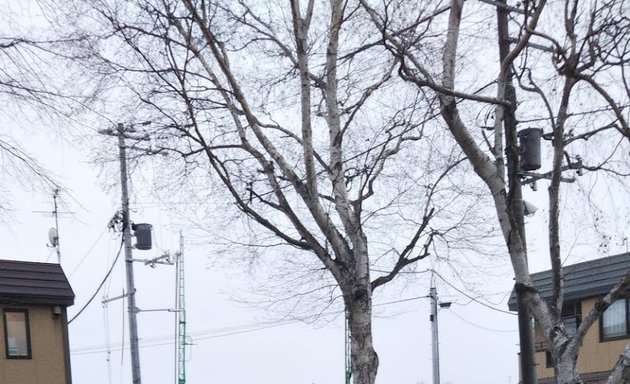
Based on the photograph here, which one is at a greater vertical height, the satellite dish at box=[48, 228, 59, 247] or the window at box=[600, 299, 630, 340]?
the satellite dish at box=[48, 228, 59, 247]

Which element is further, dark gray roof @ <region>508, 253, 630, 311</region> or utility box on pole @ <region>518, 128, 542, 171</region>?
dark gray roof @ <region>508, 253, 630, 311</region>

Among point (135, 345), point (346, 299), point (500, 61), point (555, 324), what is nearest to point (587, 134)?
point (500, 61)

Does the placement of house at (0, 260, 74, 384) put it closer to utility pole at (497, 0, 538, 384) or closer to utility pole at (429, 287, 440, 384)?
utility pole at (497, 0, 538, 384)

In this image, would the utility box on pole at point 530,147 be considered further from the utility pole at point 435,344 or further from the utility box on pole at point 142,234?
the utility pole at point 435,344

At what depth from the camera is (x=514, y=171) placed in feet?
29.3

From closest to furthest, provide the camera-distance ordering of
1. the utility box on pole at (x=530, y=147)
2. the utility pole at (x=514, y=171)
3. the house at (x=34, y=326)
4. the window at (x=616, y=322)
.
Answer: the utility pole at (x=514, y=171) < the utility box on pole at (x=530, y=147) < the house at (x=34, y=326) < the window at (x=616, y=322)

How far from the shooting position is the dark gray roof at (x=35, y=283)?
1845 centimetres

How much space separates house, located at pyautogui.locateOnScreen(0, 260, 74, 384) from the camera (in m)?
18.6

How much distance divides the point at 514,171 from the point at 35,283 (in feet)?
42.6

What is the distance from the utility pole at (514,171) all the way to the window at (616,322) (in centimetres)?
1078

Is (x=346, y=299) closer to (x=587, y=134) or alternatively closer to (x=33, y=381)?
(x=587, y=134)

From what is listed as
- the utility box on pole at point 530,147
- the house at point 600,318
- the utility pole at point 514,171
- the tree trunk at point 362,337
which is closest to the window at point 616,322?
the house at point 600,318

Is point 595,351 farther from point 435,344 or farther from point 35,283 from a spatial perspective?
point 35,283

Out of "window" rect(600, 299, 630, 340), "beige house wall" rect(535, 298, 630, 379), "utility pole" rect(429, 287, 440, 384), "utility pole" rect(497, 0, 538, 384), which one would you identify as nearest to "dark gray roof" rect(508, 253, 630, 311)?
"beige house wall" rect(535, 298, 630, 379)
